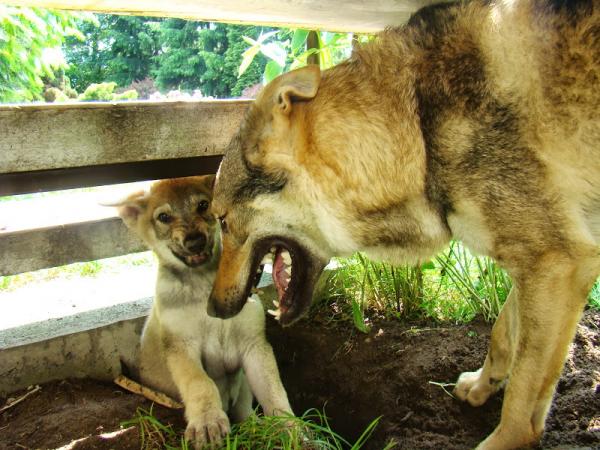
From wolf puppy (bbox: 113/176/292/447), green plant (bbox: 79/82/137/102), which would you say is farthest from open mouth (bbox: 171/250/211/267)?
green plant (bbox: 79/82/137/102)

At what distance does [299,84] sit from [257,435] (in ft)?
5.37

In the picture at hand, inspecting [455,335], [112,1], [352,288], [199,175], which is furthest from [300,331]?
[112,1]

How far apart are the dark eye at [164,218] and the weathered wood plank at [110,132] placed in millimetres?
341

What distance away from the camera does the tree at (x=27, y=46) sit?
240 inches

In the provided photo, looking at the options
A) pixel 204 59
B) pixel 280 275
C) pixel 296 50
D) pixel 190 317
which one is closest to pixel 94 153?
pixel 190 317

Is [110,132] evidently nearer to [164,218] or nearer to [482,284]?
[164,218]

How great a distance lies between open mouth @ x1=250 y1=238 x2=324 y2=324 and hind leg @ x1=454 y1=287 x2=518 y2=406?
984mm

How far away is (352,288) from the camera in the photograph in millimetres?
3887

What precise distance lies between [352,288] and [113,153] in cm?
194

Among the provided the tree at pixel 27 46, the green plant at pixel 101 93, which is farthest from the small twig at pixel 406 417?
the green plant at pixel 101 93

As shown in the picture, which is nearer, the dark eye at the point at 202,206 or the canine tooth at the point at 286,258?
the canine tooth at the point at 286,258

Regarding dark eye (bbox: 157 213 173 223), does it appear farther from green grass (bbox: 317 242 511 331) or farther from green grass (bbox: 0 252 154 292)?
green grass (bbox: 0 252 154 292)

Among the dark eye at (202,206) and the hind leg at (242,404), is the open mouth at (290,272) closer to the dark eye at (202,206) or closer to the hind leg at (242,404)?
the dark eye at (202,206)

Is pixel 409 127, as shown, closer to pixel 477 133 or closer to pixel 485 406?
pixel 477 133
